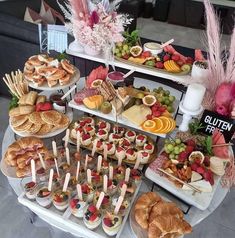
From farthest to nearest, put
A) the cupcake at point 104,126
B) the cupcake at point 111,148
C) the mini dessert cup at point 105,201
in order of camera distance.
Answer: the cupcake at point 104,126 < the cupcake at point 111,148 < the mini dessert cup at point 105,201

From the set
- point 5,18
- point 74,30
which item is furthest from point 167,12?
point 74,30

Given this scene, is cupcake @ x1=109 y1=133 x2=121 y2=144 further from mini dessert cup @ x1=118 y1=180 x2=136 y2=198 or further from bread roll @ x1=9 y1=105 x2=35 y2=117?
bread roll @ x1=9 y1=105 x2=35 y2=117

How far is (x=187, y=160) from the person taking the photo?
1.18 metres

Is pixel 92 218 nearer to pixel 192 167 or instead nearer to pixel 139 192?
pixel 139 192

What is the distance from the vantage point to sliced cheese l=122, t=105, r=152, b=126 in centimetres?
125

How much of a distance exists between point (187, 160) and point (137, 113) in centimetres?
33

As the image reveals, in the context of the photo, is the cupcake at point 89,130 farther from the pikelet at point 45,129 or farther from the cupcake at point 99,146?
the pikelet at point 45,129

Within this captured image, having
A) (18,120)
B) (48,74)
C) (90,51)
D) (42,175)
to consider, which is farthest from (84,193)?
(90,51)

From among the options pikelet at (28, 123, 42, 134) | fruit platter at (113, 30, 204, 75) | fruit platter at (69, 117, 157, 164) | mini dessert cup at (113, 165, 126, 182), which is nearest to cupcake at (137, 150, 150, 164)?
fruit platter at (69, 117, 157, 164)

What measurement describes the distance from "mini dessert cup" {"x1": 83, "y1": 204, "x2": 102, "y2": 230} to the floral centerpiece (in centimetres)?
84

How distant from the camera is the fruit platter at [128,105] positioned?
1238 millimetres

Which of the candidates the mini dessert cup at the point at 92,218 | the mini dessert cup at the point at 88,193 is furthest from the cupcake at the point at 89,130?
the mini dessert cup at the point at 92,218

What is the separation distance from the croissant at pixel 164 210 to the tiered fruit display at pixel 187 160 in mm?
139

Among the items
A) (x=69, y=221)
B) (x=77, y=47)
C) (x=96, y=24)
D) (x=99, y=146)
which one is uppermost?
A: (x=96, y=24)
